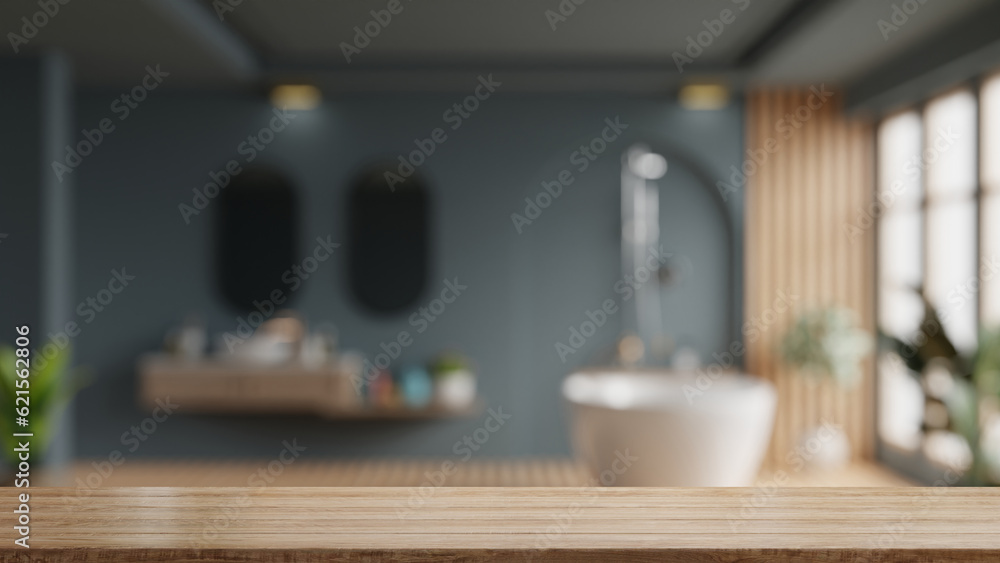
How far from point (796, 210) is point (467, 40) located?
2.38 metres

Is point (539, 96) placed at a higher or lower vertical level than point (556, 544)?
higher

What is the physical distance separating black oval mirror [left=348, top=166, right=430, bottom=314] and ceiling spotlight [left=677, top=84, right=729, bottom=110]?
176 centimetres

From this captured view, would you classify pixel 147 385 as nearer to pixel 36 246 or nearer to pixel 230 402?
pixel 230 402

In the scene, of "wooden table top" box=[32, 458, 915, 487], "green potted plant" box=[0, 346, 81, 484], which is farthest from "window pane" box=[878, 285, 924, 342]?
"green potted plant" box=[0, 346, 81, 484]

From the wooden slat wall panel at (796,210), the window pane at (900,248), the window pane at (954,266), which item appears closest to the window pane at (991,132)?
the window pane at (954,266)

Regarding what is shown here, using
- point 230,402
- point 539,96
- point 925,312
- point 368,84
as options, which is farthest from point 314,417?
point 925,312

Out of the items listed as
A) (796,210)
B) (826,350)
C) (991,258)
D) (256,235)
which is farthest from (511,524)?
(796,210)

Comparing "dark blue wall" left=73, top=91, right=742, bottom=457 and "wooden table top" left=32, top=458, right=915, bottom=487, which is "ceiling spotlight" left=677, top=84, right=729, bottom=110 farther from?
"wooden table top" left=32, top=458, right=915, bottom=487

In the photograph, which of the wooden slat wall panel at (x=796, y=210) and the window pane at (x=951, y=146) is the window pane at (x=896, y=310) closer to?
the wooden slat wall panel at (x=796, y=210)

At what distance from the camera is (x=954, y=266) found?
14.8 ft

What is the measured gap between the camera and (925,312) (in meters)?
3.63

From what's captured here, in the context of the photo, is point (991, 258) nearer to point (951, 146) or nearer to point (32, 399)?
point (951, 146)

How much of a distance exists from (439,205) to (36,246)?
2272 millimetres

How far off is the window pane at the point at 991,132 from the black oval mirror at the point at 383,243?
3141 mm
